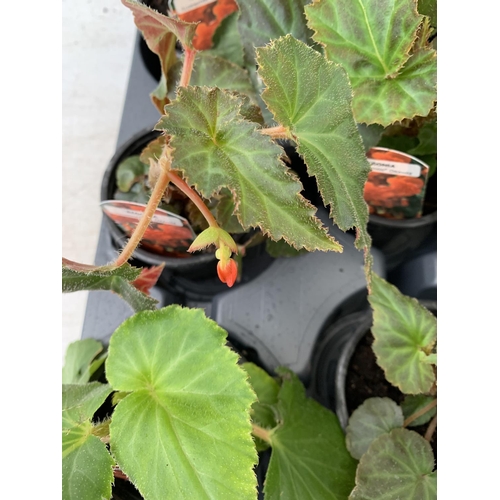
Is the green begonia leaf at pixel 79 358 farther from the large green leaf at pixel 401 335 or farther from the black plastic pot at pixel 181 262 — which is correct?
the large green leaf at pixel 401 335

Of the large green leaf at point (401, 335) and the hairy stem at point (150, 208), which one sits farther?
the large green leaf at point (401, 335)

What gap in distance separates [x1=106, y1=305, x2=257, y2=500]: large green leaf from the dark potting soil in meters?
0.34

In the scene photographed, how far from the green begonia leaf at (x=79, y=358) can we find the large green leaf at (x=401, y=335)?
41cm

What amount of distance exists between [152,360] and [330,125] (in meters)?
0.30

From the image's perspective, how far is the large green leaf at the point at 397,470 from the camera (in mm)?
581

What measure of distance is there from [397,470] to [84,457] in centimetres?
36

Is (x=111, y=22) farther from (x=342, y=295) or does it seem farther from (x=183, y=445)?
(x=183, y=445)

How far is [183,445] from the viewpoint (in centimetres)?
48

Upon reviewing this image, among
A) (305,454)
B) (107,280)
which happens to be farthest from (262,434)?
(107,280)

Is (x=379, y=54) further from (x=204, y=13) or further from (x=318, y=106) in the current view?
(x=204, y=13)

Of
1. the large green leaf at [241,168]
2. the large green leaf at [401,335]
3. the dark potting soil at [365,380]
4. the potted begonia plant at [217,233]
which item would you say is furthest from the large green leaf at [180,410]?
the dark potting soil at [365,380]

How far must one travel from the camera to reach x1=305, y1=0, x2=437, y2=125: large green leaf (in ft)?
1.88

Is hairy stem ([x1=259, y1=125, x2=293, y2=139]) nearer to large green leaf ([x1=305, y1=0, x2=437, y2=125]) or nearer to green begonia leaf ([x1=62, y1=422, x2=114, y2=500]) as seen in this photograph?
large green leaf ([x1=305, y1=0, x2=437, y2=125])

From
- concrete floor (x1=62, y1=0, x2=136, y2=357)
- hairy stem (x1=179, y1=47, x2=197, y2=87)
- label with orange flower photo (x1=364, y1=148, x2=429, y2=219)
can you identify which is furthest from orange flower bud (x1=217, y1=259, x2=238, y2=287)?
concrete floor (x1=62, y1=0, x2=136, y2=357)
